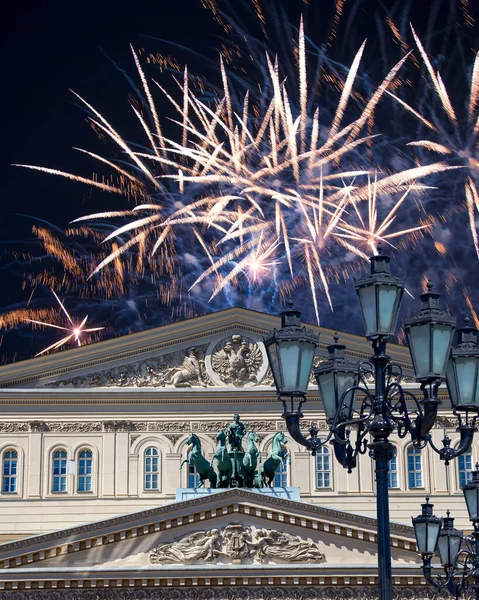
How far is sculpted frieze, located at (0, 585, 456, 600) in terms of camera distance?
44156mm

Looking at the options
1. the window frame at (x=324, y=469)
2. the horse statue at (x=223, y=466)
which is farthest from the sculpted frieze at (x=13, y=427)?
the window frame at (x=324, y=469)

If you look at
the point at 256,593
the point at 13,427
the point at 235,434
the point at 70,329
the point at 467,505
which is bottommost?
the point at 256,593

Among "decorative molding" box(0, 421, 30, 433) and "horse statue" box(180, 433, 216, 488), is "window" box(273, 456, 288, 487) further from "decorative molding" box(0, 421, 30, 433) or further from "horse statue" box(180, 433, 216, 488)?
"decorative molding" box(0, 421, 30, 433)

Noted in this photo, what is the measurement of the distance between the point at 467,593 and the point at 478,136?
84.5ft

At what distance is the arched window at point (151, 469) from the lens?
170 ft

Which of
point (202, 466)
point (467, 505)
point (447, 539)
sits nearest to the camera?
point (467, 505)

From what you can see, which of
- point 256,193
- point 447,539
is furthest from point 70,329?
point 447,539

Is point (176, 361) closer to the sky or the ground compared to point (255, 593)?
closer to the sky

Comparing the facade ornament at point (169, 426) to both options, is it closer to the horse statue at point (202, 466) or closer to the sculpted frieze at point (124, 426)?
the sculpted frieze at point (124, 426)

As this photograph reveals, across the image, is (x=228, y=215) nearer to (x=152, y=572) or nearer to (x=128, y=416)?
(x=128, y=416)

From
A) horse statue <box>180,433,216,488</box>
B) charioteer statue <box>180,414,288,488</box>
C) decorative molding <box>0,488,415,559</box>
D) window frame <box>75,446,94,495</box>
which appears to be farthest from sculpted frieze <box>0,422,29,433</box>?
decorative molding <box>0,488,415,559</box>

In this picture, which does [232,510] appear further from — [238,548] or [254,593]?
[254,593]

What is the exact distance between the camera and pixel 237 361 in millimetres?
52469

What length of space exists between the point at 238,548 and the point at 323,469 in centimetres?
861
